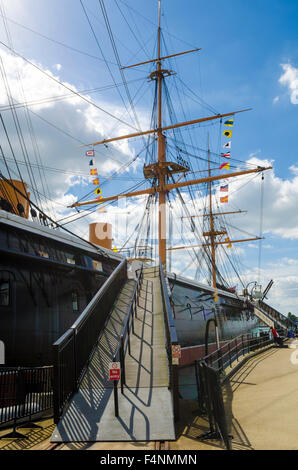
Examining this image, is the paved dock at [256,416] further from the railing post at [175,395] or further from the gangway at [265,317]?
the gangway at [265,317]

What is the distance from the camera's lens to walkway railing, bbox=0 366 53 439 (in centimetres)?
636

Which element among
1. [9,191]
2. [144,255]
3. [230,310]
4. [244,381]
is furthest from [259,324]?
[9,191]

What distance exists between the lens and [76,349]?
7.27 meters

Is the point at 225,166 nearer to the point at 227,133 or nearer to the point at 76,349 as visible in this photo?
the point at 227,133

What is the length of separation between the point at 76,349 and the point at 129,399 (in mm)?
1555

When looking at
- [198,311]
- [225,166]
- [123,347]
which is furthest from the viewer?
[225,166]

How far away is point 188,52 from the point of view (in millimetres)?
29391

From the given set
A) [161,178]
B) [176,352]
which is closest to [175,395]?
[176,352]

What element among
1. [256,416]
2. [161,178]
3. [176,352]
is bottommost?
[256,416]

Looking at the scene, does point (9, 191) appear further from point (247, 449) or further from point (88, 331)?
point (247, 449)

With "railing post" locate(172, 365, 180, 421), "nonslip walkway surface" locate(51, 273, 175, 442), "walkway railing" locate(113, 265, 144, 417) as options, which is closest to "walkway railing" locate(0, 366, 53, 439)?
"nonslip walkway surface" locate(51, 273, 175, 442)

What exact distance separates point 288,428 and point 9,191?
473 inches

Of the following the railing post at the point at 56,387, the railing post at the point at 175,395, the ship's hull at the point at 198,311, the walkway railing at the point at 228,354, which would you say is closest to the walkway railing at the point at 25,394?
the railing post at the point at 56,387

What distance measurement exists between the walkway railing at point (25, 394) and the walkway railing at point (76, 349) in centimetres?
74
